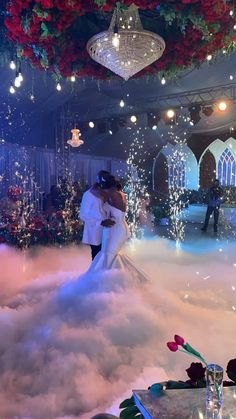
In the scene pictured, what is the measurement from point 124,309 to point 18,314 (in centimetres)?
105

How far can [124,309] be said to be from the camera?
12.4ft

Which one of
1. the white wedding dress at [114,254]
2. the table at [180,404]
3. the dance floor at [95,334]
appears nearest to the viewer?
the table at [180,404]

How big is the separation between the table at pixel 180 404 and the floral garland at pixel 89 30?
145 centimetres

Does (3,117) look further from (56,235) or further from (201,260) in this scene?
(201,260)

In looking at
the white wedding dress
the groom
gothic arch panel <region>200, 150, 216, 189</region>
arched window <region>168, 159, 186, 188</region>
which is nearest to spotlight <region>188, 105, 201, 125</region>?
gothic arch panel <region>200, 150, 216, 189</region>

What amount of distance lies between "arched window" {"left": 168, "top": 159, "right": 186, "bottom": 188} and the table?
19.0 m

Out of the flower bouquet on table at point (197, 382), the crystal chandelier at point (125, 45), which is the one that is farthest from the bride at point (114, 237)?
the flower bouquet on table at point (197, 382)

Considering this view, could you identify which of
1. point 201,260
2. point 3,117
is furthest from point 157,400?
point 3,117

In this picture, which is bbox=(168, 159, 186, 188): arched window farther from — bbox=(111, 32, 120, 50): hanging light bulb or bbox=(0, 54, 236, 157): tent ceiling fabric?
bbox=(111, 32, 120, 50): hanging light bulb

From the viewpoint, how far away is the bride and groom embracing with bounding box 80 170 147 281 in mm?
4555

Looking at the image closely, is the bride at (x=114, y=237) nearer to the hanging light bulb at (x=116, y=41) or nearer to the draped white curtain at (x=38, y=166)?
the hanging light bulb at (x=116, y=41)

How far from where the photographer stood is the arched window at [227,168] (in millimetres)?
18844

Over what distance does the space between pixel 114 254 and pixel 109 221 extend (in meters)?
0.40

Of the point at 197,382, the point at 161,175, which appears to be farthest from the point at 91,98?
the point at 197,382
